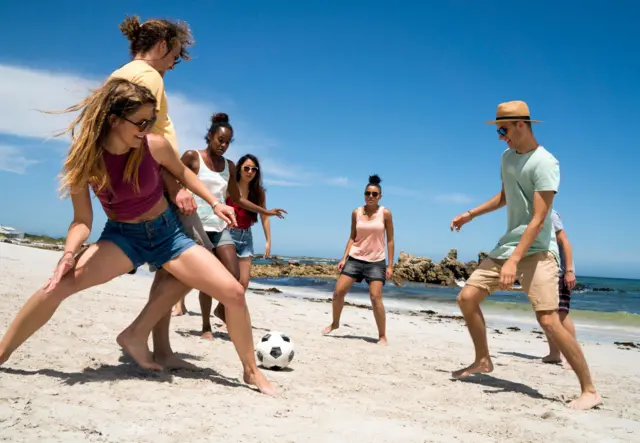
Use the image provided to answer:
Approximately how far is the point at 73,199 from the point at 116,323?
284cm

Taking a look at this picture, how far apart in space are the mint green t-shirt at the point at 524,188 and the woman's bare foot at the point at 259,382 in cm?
224

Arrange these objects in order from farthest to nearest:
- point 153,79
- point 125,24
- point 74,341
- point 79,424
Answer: point 74,341 < point 125,24 < point 153,79 < point 79,424

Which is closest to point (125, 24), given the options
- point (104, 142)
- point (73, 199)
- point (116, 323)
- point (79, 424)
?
point (104, 142)

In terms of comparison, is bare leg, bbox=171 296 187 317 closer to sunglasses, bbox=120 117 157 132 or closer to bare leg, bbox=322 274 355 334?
bare leg, bbox=322 274 355 334

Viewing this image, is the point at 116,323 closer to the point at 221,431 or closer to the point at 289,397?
the point at 289,397

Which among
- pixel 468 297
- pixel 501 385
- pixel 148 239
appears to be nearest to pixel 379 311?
pixel 501 385

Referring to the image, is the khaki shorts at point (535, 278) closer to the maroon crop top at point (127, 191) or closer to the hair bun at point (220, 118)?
the maroon crop top at point (127, 191)

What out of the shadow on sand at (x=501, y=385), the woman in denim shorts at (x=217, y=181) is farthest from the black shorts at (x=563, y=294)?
the woman in denim shorts at (x=217, y=181)

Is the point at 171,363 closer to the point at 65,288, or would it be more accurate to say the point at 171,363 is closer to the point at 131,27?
the point at 65,288

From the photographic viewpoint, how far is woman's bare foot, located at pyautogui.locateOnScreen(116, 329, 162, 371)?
12.5 feet

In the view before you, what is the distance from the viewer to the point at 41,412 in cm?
277

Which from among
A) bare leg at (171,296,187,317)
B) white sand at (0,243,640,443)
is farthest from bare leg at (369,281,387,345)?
bare leg at (171,296,187,317)

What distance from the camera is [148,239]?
356cm

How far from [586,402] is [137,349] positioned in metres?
3.42
